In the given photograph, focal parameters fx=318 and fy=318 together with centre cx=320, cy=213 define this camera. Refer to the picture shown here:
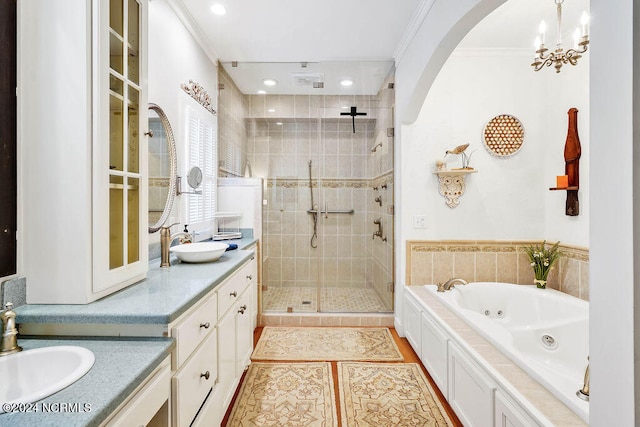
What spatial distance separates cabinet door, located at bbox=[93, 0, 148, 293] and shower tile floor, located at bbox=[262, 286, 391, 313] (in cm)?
207

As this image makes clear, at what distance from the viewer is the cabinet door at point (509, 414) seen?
3.99 feet

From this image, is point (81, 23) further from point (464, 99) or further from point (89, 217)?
point (464, 99)

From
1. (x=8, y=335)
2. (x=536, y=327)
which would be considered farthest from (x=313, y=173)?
(x=8, y=335)

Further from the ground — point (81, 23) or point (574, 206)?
point (81, 23)

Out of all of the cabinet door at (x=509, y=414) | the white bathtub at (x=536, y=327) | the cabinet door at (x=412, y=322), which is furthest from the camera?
the cabinet door at (x=412, y=322)

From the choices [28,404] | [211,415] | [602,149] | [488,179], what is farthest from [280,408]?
[488,179]

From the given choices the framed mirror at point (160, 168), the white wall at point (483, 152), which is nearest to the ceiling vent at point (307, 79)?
the white wall at point (483, 152)

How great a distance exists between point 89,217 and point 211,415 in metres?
1.06

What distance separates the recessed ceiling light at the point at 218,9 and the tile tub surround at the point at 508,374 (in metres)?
2.73

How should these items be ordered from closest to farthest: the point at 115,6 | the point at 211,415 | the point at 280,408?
1. the point at 115,6
2. the point at 211,415
3. the point at 280,408

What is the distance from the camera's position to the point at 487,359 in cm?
157

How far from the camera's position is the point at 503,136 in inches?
116

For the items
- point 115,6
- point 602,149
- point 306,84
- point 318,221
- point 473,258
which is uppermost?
point 306,84

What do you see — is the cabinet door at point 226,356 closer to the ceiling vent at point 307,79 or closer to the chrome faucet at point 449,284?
the chrome faucet at point 449,284
